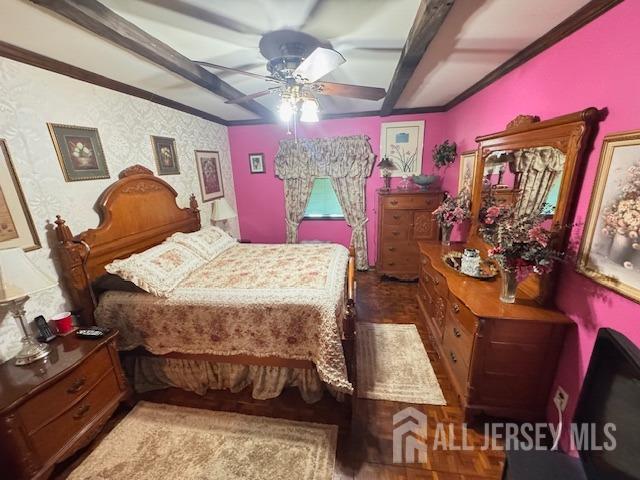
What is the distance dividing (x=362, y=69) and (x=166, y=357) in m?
2.79

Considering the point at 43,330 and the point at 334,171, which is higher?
the point at 334,171

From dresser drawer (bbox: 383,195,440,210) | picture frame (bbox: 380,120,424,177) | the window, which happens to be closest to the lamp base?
the window

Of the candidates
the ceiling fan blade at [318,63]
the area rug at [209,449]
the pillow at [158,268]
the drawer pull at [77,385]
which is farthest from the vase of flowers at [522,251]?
the drawer pull at [77,385]

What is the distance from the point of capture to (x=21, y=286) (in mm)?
1303

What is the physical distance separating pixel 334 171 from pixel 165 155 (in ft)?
7.24

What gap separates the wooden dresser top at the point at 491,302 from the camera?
1.47m

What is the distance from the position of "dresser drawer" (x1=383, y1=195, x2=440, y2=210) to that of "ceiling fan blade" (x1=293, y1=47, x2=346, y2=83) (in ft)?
7.09

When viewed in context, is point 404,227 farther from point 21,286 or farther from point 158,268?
point 21,286

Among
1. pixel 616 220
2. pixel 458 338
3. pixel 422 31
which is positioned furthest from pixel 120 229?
pixel 616 220

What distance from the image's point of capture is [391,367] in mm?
2182

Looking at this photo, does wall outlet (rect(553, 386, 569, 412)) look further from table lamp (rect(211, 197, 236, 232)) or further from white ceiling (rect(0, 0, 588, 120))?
table lamp (rect(211, 197, 236, 232))

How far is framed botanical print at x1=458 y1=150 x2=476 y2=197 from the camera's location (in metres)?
2.57

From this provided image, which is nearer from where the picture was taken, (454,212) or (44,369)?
(44,369)
